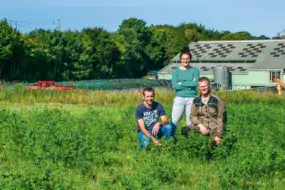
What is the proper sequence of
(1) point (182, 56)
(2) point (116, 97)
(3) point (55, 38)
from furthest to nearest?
(3) point (55, 38), (2) point (116, 97), (1) point (182, 56)

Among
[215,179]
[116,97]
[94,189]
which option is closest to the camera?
[94,189]

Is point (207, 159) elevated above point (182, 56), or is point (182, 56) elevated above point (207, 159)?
point (182, 56)

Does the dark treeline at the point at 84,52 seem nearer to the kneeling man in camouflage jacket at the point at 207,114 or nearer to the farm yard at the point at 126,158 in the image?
the farm yard at the point at 126,158

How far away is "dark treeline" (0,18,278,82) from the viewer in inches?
1683

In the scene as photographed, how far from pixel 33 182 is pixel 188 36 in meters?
74.1

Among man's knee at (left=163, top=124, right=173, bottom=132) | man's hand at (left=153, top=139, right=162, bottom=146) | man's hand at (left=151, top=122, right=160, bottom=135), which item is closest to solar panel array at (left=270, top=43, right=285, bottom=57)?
man's knee at (left=163, top=124, right=173, bottom=132)

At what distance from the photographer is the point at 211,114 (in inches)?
350

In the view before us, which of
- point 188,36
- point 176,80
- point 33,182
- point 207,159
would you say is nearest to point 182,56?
point 176,80

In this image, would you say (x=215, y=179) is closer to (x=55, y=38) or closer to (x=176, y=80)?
(x=176, y=80)

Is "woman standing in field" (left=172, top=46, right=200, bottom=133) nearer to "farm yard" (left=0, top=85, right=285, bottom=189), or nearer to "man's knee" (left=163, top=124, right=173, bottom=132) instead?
"man's knee" (left=163, top=124, right=173, bottom=132)

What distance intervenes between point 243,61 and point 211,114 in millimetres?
40190

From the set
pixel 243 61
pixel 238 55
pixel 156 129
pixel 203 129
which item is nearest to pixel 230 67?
pixel 243 61

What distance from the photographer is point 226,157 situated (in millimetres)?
8430

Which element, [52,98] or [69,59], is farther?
[69,59]
